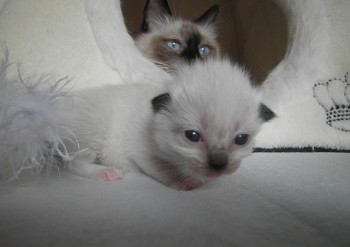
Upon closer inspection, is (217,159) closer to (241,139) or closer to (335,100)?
(241,139)

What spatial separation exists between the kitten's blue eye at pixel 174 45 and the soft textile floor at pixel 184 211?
0.89 meters

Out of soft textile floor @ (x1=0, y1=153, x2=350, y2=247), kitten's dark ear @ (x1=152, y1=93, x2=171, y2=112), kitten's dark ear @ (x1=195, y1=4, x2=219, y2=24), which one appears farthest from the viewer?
kitten's dark ear @ (x1=195, y1=4, x2=219, y2=24)

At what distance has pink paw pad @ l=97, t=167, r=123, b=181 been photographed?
97cm

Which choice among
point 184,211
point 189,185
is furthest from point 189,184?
point 184,211

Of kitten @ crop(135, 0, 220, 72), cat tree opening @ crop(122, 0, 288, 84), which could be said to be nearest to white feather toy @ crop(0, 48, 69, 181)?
kitten @ crop(135, 0, 220, 72)

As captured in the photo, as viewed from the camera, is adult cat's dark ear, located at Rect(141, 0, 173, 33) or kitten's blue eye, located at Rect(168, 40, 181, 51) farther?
adult cat's dark ear, located at Rect(141, 0, 173, 33)

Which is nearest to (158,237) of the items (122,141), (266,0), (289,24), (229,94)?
(229,94)

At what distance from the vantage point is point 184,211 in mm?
718

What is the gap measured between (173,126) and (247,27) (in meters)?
1.50

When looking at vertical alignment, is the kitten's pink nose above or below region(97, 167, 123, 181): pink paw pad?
above

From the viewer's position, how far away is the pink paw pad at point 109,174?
38.1 inches

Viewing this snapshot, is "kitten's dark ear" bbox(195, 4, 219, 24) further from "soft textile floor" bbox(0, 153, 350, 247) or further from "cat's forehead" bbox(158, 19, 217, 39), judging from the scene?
"soft textile floor" bbox(0, 153, 350, 247)

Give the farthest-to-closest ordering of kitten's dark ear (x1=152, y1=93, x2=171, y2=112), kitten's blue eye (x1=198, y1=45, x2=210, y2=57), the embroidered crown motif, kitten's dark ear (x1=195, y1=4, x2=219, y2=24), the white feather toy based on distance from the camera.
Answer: kitten's dark ear (x1=195, y1=4, x2=219, y2=24) < kitten's blue eye (x1=198, y1=45, x2=210, y2=57) < the embroidered crown motif < kitten's dark ear (x1=152, y1=93, x2=171, y2=112) < the white feather toy

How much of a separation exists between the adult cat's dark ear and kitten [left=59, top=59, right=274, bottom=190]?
802mm
